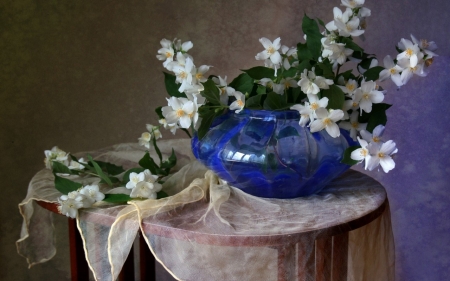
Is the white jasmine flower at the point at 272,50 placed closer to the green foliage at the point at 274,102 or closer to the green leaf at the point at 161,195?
the green foliage at the point at 274,102

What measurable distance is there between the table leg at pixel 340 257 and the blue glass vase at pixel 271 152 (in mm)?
120

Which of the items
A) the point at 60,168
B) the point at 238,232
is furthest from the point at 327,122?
the point at 60,168

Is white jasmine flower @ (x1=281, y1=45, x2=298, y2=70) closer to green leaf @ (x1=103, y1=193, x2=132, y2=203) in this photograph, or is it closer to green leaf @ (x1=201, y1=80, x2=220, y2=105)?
green leaf @ (x1=201, y1=80, x2=220, y2=105)

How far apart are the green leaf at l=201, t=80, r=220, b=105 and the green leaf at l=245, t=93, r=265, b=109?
0.19 ft

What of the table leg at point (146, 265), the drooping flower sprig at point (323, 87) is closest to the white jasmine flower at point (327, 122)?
the drooping flower sprig at point (323, 87)

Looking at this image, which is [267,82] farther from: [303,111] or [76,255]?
[76,255]

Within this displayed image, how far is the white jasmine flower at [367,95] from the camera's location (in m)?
0.94

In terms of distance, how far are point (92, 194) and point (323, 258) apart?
0.44 metres

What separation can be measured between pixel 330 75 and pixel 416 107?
850mm

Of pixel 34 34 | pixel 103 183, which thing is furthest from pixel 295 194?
pixel 34 34

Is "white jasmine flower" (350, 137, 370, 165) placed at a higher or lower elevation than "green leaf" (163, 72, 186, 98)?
lower

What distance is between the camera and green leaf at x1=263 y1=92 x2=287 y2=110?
0.95 m

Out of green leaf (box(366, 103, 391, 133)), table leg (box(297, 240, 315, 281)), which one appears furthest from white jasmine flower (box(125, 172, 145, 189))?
green leaf (box(366, 103, 391, 133))

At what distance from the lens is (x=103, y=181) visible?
1135mm
